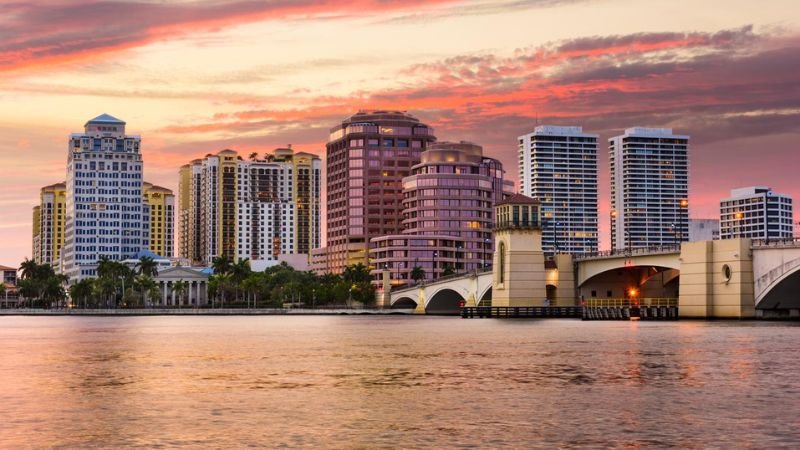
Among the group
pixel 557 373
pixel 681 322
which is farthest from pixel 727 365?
pixel 681 322

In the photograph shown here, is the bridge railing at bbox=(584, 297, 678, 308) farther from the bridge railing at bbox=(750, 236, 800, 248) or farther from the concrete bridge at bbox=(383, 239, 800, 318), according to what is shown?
the bridge railing at bbox=(750, 236, 800, 248)

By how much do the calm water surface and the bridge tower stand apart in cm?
8499

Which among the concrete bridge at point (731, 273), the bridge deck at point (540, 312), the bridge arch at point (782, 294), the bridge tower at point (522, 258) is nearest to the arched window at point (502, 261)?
the bridge tower at point (522, 258)

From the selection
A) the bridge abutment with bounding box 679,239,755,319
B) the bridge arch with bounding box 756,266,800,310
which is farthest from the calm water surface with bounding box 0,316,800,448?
the bridge abutment with bounding box 679,239,755,319

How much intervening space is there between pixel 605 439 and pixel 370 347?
60854 mm

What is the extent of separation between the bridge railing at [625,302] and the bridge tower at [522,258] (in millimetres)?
8245

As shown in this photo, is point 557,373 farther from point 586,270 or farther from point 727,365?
point 586,270

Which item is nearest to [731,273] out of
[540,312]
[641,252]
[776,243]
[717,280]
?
[717,280]

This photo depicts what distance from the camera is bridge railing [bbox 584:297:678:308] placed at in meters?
166

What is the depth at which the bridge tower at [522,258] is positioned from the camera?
177250 millimetres

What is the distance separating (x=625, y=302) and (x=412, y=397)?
125 metres

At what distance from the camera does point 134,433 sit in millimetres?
38688

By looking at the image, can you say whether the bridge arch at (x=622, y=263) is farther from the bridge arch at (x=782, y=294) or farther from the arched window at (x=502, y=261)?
the bridge arch at (x=782, y=294)

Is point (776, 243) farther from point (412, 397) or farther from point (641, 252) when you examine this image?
point (412, 397)
